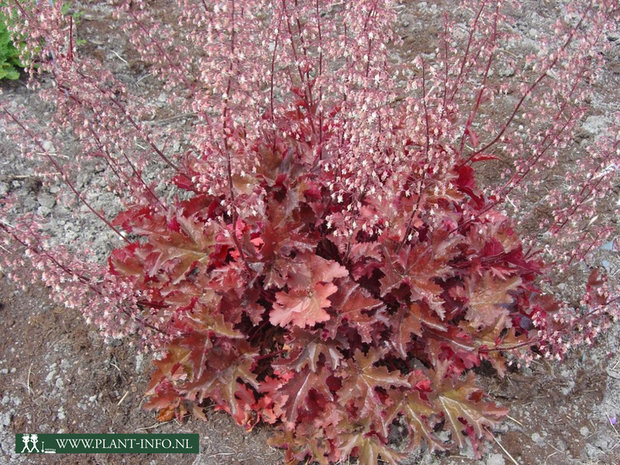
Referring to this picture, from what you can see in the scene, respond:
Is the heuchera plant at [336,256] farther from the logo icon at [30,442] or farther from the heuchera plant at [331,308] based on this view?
the logo icon at [30,442]

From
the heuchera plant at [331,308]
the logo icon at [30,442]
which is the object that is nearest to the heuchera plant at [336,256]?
the heuchera plant at [331,308]

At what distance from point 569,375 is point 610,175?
1.08m

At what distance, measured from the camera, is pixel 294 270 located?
268cm

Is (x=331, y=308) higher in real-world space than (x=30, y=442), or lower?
higher

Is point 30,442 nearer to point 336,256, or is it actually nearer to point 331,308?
point 331,308

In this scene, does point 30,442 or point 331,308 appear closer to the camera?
point 331,308

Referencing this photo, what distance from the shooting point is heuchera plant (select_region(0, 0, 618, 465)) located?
7.97ft

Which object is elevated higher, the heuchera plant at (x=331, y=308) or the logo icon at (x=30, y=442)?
the heuchera plant at (x=331, y=308)

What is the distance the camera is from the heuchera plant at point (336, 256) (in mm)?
2430

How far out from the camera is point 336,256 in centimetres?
Answer: 299

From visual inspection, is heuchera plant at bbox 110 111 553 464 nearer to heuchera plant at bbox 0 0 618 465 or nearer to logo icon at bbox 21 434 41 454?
heuchera plant at bbox 0 0 618 465

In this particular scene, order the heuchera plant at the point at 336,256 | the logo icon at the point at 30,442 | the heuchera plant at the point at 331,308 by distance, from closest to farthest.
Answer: the heuchera plant at the point at 336,256
the heuchera plant at the point at 331,308
the logo icon at the point at 30,442

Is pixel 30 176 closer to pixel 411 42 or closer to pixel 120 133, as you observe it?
pixel 120 133

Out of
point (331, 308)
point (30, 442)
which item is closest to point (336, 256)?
point (331, 308)
